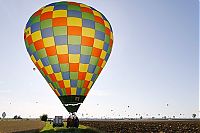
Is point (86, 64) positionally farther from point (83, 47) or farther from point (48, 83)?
point (48, 83)

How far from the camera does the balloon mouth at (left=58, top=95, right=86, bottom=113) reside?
28391 mm

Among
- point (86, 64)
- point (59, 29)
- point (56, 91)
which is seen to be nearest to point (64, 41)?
point (59, 29)

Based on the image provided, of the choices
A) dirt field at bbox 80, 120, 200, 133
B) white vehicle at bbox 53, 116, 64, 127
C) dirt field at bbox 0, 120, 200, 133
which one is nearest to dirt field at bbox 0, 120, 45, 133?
dirt field at bbox 0, 120, 200, 133

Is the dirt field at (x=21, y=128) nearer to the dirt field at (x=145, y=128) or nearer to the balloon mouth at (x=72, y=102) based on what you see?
the dirt field at (x=145, y=128)

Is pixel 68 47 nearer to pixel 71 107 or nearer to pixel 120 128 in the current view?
pixel 71 107

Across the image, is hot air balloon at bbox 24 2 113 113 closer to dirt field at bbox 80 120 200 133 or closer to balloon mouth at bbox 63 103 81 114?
balloon mouth at bbox 63 103 81 114

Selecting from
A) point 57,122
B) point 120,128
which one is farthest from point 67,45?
point 120,128

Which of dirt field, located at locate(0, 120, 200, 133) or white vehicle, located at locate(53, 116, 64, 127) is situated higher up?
white vehicle, located at locate(53, 116, 64, 127)

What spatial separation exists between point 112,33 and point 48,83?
9036 millimetres

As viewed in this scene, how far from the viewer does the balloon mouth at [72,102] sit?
28391mm

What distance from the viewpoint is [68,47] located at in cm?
2953

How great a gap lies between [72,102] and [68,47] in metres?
5.41

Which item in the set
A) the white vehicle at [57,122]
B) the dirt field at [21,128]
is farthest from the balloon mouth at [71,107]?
the white vehicle at [57,122]

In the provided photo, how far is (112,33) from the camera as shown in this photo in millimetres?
33562
